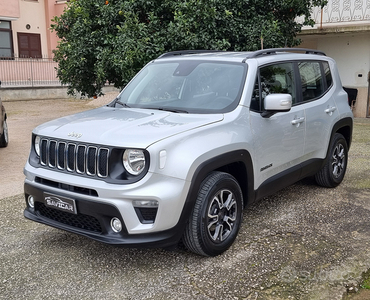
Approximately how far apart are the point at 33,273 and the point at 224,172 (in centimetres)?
186

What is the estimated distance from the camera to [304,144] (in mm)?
4992

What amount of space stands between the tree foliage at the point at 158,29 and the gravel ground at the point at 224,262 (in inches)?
164

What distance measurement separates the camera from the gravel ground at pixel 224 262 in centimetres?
339

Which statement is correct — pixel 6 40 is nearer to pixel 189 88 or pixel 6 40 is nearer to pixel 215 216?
pixel 189 88

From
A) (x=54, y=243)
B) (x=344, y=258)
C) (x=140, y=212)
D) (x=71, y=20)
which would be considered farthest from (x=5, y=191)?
(x=71, y=20)

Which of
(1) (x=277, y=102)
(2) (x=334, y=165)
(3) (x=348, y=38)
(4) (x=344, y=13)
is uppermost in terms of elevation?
(4) (x=344, y=13)

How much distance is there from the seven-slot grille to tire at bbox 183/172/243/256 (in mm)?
830

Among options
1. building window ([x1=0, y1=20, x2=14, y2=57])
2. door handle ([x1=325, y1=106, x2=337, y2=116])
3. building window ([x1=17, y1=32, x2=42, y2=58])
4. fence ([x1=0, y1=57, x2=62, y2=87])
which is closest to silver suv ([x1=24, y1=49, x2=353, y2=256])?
door handle ([x1=325, y1=106, x2=337, y2=116])

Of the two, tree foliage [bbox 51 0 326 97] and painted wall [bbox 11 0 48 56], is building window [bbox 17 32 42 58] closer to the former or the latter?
painted wall [bbox 11 0 48 56]

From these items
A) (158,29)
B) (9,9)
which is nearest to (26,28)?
(9,9)

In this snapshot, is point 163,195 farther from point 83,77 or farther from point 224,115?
point 83,77

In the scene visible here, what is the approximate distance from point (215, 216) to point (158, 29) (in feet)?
19.4

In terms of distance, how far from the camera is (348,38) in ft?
45.4

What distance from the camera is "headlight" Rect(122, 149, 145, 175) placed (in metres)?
3.36
